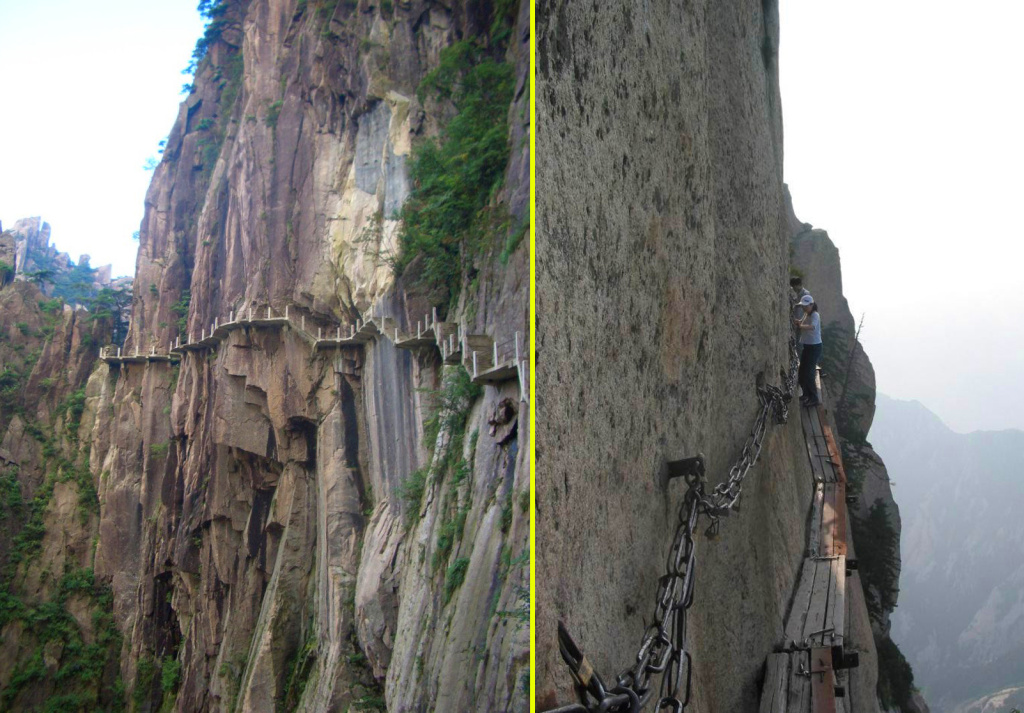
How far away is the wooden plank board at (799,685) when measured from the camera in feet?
14.9

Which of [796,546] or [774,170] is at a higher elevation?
[774,170]

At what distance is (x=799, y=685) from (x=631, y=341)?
10.7 feet

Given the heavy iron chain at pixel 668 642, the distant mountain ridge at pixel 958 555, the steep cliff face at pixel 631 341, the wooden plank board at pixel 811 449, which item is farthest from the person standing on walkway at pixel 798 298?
the distant mountain ridge at pixel 958 555

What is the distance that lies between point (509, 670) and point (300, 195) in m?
26.2

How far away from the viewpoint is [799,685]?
4.66m

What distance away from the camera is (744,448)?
Result: 4.54m

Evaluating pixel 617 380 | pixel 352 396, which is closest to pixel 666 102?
pixel 617 380

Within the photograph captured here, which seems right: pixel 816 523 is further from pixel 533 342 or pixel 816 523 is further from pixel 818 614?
pixel 533 342

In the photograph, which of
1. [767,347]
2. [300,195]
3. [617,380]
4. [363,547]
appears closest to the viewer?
[617,380]

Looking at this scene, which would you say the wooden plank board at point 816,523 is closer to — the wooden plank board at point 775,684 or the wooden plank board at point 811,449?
the wooden plank board at point 811,449

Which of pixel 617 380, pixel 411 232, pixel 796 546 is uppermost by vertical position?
pixel 411 232

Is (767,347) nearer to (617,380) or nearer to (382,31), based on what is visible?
(617,380)

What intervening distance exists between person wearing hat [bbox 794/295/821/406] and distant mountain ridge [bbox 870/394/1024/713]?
137 feet

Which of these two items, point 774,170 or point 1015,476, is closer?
point 774,170
